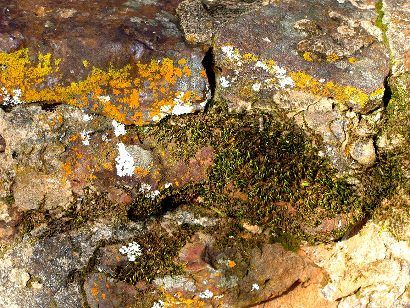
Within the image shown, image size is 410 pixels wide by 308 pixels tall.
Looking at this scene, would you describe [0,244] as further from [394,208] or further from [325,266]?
[394,208]

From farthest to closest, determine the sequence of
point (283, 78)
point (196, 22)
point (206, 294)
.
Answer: point (196, 22), point (283, 78), point (206, 294)

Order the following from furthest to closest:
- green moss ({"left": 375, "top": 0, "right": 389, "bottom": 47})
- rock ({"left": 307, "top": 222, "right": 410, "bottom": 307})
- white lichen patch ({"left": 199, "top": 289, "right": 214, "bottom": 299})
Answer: green moss ({"left": 375, "top": 0, "right": 389, "bottom": 47}) < rock ({"left": 307, "top": 222, "right": 410, "bottom": 307}) < white lichen patch ({"left": 199, "top": 289, "right": 214, "bottom": 299})

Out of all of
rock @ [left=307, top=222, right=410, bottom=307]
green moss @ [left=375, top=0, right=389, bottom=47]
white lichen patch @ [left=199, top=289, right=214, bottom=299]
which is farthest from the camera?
green moss @ [left=375, top=0, right=389, bottom=47]

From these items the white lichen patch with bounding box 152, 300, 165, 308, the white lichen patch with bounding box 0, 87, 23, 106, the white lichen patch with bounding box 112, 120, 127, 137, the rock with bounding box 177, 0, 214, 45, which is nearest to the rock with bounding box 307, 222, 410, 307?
the white lichen patch with bounding box 152, 300, 165, 308

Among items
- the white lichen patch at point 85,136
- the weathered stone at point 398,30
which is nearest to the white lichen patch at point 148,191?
the white lichen patch at point 85,136

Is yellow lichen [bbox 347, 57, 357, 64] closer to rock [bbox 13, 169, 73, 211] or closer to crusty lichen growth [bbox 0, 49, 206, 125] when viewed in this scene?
crusty lichen growth [bbox 0, 49, 206, 125]

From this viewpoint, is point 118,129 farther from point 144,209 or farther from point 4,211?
point 4,211

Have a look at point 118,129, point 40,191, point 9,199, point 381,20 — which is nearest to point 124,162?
point 118,129
